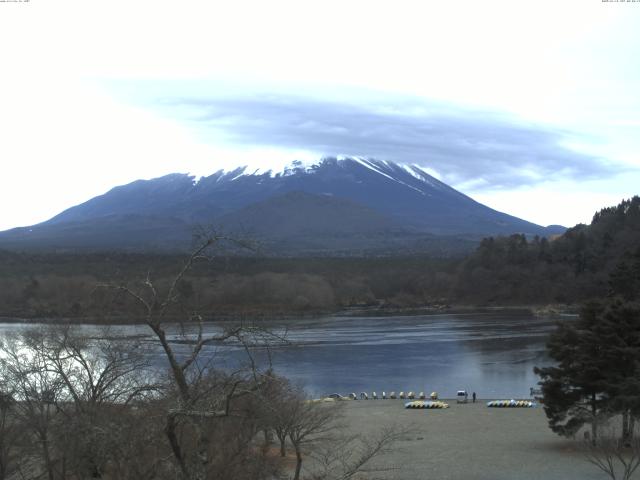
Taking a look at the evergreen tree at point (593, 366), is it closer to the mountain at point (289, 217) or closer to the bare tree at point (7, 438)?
the bare tree at point (7, 438)

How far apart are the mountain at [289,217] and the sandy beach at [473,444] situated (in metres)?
82.9

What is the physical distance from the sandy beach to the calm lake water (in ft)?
11.4

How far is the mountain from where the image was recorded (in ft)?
→ 412

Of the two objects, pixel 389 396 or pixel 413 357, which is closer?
pixel 389 396

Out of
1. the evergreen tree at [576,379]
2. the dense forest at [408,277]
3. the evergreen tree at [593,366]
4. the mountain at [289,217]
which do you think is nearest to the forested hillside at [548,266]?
the dense forest at [408,277]

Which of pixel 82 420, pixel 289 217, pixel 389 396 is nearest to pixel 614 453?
pixel 82 420

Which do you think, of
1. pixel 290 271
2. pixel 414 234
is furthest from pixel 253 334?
pixel 414 234

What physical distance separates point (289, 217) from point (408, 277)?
74.4 m

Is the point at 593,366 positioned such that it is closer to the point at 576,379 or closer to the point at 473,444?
the point at 576,379

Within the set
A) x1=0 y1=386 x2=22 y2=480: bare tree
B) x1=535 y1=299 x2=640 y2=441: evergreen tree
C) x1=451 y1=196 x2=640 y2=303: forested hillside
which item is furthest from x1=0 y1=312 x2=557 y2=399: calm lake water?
x1=451 y1=196 x2=640 y2=303: forested hillside

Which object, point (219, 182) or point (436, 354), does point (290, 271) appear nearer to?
point (436, 354)

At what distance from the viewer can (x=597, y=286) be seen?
2783 inches

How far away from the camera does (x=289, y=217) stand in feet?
514

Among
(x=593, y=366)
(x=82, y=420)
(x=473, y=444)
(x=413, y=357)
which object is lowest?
(x=413, y=357)
